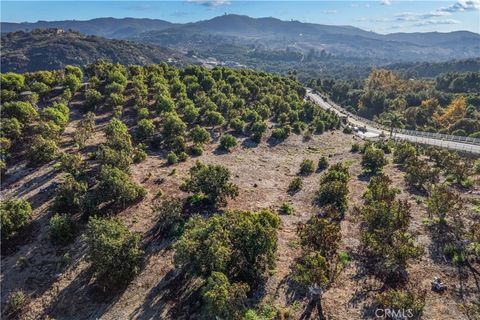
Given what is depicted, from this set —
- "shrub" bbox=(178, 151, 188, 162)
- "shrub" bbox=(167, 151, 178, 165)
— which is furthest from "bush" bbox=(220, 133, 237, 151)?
"shrub" bbox=(167, 151, 178, 165)

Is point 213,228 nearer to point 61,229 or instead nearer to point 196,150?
point 61,229

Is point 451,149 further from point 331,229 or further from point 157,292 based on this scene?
point 157,292

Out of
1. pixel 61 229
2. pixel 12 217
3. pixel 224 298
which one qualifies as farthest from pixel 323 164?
pixel 12 217

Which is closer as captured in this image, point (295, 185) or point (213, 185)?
point (213, 185)

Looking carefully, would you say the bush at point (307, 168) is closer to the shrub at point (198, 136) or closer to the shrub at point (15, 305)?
the shrub at point (198, 136)

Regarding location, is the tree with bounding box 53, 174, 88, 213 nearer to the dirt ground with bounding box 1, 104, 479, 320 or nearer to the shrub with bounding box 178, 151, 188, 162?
the dirt ground with bounding box 1, 104, 479, 320

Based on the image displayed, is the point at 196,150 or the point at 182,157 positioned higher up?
the point at 182,157
